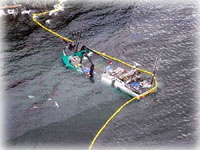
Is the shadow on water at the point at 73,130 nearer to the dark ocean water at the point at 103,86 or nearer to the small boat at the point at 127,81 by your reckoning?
the dark ocean water at the point at 103,86

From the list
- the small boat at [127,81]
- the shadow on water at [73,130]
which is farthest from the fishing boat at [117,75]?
the shadow on water at [73,130]

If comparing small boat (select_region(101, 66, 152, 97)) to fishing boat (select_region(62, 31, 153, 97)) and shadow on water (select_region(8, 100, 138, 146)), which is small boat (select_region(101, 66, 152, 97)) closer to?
fishing boat (select_region(62, 31, 153, 97))

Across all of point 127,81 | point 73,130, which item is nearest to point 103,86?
point 127,81

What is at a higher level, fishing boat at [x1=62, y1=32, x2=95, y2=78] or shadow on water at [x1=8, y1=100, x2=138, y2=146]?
fishing boat at [x1=62, y1=32, x2=95, y2=78]

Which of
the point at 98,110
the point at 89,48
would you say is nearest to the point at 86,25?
the point at 89,48

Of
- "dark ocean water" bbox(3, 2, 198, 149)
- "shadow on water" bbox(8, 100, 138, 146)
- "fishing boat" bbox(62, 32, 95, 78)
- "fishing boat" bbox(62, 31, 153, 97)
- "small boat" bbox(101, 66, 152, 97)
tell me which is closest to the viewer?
"shadow on water" bbox(8, 100, 138, 146)

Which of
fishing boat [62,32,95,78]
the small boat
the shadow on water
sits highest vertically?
fishing boat [62,32,95,78]

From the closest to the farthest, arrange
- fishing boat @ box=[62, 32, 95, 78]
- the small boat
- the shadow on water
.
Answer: the shadow on water < the small boat < fishing boat @ box=[62, 32, 95, 78]

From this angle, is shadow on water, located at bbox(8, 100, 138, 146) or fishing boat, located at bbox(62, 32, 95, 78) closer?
shadow on water, located at bbox(8, 100, 138, 146)

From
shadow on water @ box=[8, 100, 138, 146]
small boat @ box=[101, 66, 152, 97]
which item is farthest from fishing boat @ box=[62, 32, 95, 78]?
shadow on water @ box=[8, 100, 138, 146]

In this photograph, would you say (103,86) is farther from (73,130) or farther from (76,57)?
(73,130)
